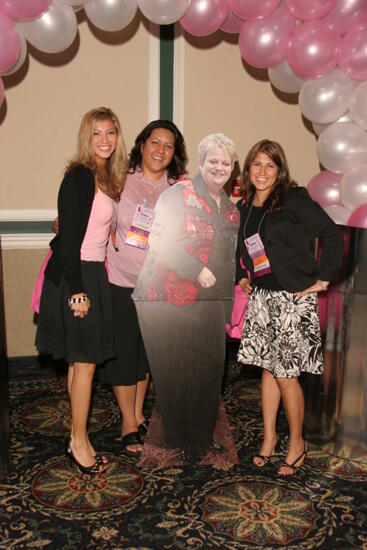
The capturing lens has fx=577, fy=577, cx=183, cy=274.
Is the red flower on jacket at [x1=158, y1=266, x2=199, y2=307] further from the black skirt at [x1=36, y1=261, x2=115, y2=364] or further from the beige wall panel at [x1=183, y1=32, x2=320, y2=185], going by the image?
the beige wall panel at [x1=183, y1=32, x2=320, y2=185]

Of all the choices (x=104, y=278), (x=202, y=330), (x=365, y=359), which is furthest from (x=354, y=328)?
(x=104, y=278)

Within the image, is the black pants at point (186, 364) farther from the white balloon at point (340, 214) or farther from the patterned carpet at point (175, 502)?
the white balloon at point (340, 214)

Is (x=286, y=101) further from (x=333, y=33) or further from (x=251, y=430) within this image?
(x=251, y=430)

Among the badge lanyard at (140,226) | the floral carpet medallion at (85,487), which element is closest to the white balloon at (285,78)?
the badge lanyard at (140,226)

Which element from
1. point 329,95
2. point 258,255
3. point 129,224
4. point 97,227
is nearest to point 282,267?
point 258,255

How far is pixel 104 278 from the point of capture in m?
2.44

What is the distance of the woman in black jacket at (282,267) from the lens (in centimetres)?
238

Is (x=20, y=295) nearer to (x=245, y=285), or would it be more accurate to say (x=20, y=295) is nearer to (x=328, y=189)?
(x=245, y=285)

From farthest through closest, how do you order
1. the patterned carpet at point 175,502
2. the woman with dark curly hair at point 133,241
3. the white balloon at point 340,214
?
the white balloon at point 340,214 → the woman with dark curly hair at point 133,241 → the patterned carpet at point 175,502

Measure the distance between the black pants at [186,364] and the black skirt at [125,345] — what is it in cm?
18

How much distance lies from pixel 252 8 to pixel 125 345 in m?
1.72

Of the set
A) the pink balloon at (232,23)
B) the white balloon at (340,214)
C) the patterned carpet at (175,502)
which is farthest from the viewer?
the pink balloon at (232,23)

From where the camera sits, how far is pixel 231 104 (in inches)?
148

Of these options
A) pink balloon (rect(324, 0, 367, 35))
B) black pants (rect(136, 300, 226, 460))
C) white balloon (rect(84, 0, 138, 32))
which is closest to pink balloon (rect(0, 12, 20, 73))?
white balloon (rect(84, 0, 138, 32))
